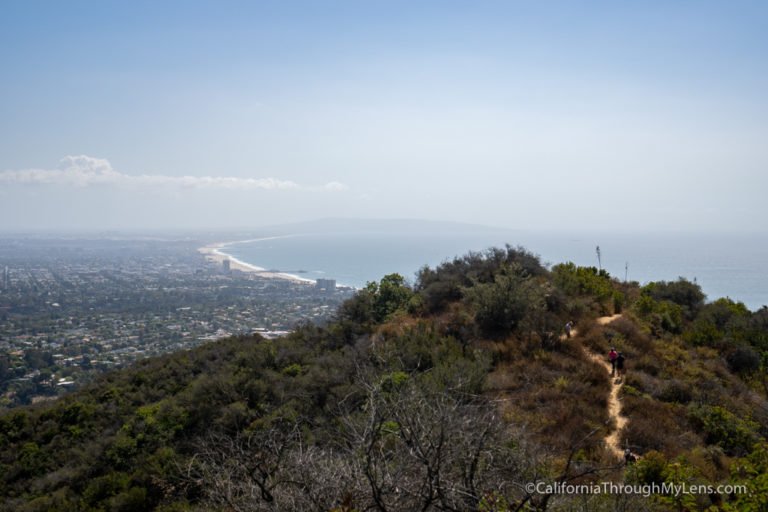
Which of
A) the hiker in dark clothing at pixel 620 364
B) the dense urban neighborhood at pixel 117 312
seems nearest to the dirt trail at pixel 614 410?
the hiker in dark clothing at pixel 620 364

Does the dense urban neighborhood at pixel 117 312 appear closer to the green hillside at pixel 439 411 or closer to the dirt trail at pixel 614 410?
the green hillside at pixel 439 411

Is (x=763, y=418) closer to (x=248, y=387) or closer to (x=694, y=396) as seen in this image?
(x=694, y=396)

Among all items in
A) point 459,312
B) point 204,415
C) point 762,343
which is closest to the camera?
point 204,415

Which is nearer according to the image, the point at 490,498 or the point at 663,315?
the point at 490,498

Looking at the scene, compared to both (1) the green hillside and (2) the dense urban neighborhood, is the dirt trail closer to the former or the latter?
(1) the green hillside

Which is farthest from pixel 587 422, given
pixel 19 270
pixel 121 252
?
pixel 121 252

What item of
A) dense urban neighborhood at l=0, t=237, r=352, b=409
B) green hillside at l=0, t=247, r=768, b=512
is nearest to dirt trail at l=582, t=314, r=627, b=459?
green hillside at l=0, t=247, r=768, b=512
